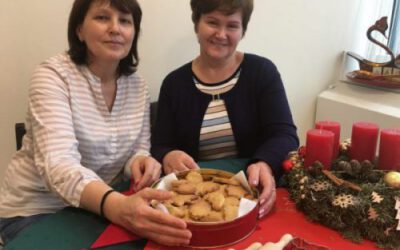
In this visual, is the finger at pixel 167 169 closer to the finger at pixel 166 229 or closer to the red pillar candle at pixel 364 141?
the finger at pixel 166 229

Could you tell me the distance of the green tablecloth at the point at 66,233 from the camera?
88 cm

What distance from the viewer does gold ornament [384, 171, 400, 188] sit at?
3.03ft

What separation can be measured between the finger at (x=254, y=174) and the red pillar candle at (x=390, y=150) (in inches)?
12.4

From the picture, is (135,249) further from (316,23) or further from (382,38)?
(382,38)

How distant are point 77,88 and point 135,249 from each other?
0.57 meters

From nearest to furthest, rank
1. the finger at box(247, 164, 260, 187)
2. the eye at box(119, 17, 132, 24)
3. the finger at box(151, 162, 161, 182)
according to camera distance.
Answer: the finger at box(247, 164, 260, 187) → the finger at box(151, 162, 161, 182) → the eye at box(119, 17, 132, 24)

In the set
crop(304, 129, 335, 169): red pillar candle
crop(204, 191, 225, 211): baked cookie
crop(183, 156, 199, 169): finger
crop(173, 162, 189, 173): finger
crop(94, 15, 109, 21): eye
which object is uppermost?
crop(94, 15, 109, 21): eye

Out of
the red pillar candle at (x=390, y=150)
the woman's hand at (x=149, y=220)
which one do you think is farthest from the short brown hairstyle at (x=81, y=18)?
the red pillar candle at (x=390, y=150)


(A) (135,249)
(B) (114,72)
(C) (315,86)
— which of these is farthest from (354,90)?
(A) (135,249)

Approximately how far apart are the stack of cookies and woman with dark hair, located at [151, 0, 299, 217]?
1.06 feet

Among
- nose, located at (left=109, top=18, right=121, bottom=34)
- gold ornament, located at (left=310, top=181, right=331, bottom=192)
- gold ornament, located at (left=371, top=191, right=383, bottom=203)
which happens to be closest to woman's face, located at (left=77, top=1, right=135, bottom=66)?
nose, located at (left=109, top=18, right=121, bottom=34)

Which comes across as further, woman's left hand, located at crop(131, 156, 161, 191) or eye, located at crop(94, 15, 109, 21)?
eye, located at crop(94, 15, 109, 21)

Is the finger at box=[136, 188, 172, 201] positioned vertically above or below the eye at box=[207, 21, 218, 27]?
below

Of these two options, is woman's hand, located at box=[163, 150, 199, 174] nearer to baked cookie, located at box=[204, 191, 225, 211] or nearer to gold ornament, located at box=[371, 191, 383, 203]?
baked cookie, located at box=[204, 191, 225, 211]
